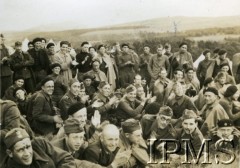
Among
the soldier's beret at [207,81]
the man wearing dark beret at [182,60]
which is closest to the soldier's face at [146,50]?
the man wearing dark beret at [182,60]

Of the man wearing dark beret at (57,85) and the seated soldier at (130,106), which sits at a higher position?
the man wearing dark beret at (57,85)

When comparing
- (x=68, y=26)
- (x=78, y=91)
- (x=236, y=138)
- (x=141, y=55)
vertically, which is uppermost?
(x=68, y=26)

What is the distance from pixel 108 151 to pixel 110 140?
15 cm

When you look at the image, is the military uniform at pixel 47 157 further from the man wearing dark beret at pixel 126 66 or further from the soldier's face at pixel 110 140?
the man wearing dark beret at pixel 126 66

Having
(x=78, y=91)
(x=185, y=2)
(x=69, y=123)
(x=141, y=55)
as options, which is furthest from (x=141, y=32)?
(x=69, y=123)

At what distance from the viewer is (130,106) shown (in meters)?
6.43

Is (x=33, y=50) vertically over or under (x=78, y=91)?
over

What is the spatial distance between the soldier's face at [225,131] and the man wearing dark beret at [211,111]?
0.11m

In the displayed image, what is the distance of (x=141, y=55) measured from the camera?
6531mm

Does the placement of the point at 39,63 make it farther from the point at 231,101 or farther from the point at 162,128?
the point at 231,101

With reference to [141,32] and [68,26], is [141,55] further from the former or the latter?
[68,26]

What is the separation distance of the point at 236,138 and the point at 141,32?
1.96 meters

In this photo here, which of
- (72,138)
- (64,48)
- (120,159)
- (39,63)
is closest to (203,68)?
(120,159)

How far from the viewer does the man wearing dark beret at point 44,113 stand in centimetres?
617
